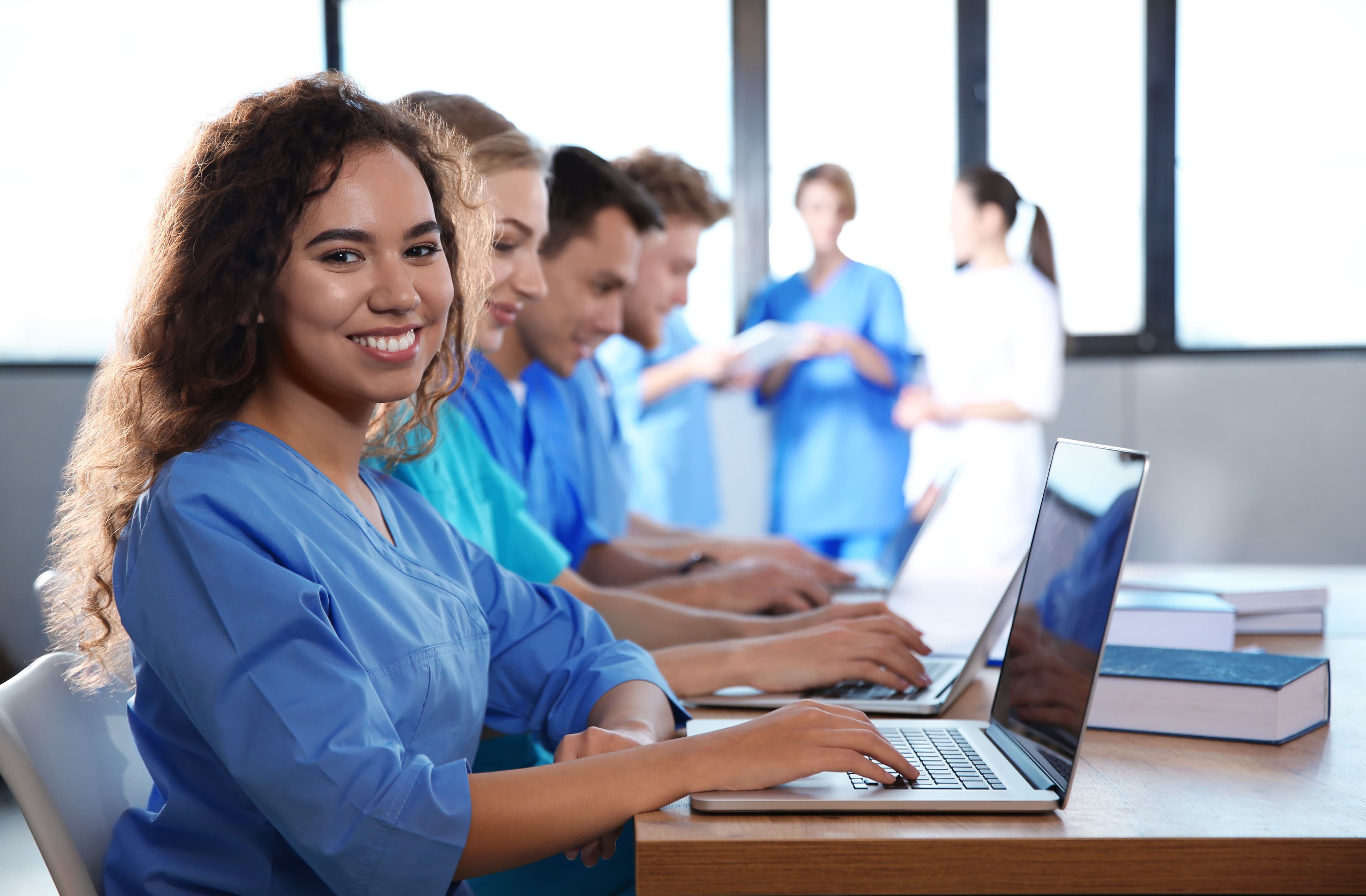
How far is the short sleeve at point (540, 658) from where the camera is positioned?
1.02 m

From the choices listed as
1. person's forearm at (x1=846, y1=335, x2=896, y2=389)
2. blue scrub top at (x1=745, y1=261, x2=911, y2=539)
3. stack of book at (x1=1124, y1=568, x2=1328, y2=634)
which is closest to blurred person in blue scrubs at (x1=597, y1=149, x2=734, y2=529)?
blue scrub top at (x1=745, y1=261, x2=911, y2=539)

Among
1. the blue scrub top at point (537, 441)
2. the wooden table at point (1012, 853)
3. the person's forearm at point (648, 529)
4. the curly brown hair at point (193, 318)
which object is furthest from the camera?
the person's forearm at point (648, 529)

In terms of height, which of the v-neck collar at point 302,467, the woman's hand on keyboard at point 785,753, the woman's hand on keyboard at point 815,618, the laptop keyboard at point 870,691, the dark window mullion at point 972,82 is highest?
the dark window mullion at point 972,82

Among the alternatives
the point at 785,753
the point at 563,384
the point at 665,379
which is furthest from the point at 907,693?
the point at 665,379

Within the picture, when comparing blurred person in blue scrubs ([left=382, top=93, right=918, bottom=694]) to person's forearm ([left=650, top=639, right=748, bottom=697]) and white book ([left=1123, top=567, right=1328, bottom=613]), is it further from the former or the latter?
white book ([left=1123, top=567, right=1328, bottom=613])

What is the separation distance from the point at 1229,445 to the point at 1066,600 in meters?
3.17

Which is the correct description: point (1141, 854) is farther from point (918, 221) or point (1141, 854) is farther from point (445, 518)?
point (918, 221)

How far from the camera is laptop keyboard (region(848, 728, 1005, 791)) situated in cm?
75

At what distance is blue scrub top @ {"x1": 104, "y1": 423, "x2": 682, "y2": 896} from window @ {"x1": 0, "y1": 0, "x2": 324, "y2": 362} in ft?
9.79

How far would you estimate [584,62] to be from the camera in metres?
3.64

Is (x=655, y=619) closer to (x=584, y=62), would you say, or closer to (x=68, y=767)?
(x=68, y=767)

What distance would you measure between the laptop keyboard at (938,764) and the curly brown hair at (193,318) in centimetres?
56

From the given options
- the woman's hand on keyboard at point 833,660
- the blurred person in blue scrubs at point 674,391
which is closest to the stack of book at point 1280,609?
the woman's hand on keyboard at point 833,660

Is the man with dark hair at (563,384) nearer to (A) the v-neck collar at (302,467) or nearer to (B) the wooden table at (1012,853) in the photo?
(A) the v-neck collar at (302,467)
